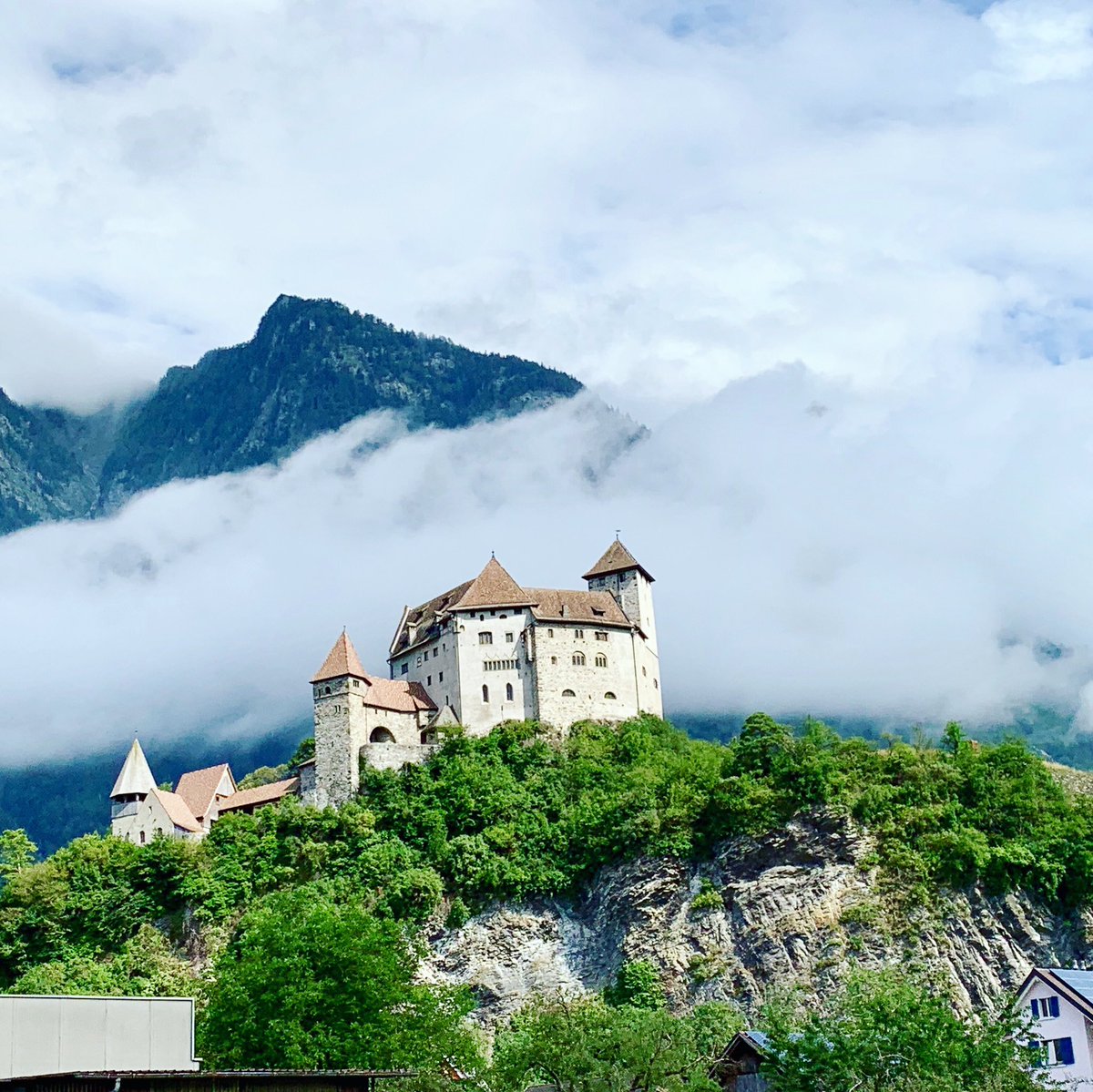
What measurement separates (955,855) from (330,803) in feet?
114

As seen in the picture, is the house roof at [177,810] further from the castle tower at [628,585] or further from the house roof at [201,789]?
the castle tower at [628,585]

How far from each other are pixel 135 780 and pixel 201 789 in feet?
13.4

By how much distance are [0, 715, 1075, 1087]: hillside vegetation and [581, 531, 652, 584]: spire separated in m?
16.5

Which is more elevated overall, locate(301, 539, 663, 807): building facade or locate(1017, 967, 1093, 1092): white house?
locate(301, 539, 663, 807): building facade

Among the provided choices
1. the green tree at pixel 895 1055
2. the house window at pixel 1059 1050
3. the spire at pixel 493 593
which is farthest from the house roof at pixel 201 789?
the green tree at pixel 895 1055

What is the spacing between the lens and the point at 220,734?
179m

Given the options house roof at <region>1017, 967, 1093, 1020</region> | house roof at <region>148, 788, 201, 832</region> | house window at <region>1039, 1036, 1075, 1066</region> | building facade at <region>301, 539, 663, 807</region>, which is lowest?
house window at <region>1039, 1036, 1075, 1066</region>

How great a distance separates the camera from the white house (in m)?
58.5

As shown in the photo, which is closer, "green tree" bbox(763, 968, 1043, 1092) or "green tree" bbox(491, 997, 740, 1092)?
"green tree" bbox(763, 968, 1043, 1092)

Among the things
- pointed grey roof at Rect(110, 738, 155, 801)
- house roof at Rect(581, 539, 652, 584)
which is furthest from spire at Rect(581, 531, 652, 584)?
pointed grey roof at Rect(110, 738, 155, 801)

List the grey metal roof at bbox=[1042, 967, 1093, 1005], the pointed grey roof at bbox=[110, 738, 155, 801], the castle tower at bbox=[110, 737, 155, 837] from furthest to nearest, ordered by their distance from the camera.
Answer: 1. the pointed grey roof at bbox=[110, 738, 155, 801]
2. the castle tower at bbox=[110, 737, 155, 837]
3. the grey metal roof at bbox=[1042, 967, 1093, 1005]

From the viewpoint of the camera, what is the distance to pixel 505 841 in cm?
8756

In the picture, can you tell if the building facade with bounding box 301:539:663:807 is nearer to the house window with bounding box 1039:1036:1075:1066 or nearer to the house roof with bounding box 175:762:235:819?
the house roof with bounding box 175:762:235:819

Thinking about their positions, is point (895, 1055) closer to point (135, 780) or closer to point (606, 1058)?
point (606, 1058)
